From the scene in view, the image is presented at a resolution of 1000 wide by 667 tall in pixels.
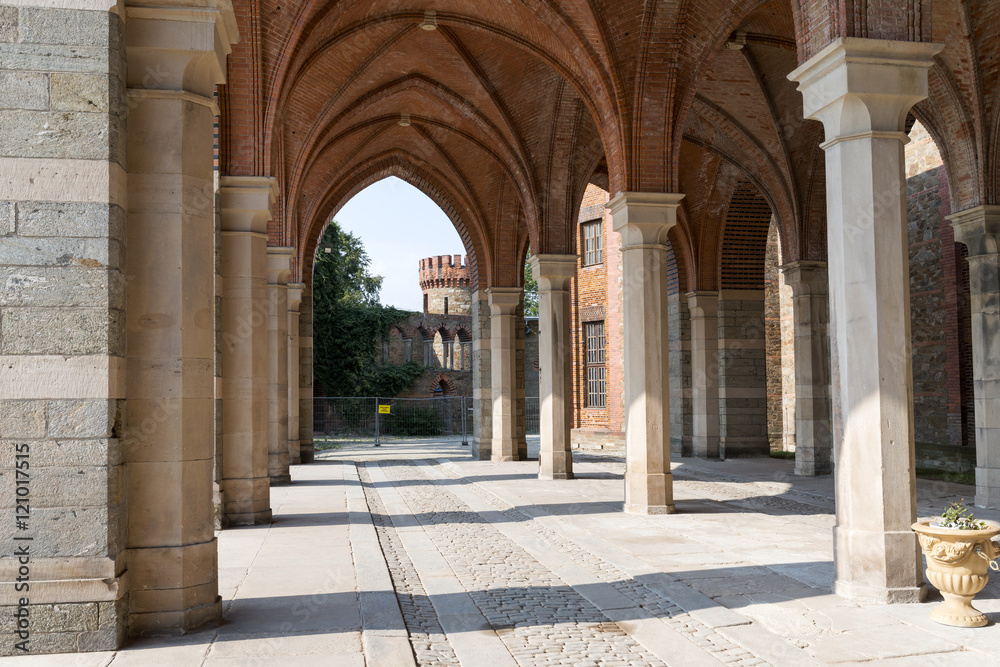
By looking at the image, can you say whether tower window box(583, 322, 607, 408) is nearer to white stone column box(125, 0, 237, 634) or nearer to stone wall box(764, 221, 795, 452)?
stone wall box(764, 221, 795, 452)

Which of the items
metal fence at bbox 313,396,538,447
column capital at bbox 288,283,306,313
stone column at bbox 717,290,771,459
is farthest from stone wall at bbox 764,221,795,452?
column capital at bbox 288,283,306,313

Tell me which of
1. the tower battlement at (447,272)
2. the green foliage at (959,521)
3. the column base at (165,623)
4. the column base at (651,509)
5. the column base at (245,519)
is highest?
the tower battlement at (447,272)

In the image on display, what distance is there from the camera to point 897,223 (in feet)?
19.6

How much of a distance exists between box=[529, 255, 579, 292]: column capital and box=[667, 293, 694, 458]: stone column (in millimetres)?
5319

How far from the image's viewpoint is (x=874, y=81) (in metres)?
6.07

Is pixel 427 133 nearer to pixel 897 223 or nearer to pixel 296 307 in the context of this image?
pixel 296 307

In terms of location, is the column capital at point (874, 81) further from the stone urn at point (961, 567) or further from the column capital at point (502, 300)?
the column capital at point (502, 300)

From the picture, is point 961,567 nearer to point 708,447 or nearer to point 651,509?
point 651,509

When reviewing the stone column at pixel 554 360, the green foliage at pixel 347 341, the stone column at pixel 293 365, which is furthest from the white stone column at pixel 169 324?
the green foliage at pixel 347 341

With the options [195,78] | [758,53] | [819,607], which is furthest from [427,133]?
[819,607]

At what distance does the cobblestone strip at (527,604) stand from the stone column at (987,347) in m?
6.82

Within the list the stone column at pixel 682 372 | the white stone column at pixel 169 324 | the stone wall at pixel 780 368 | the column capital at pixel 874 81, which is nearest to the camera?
the white stone column at pixel 169 324

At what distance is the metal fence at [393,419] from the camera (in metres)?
29.5

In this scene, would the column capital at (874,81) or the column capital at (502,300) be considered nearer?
the column capital at (874,81)
